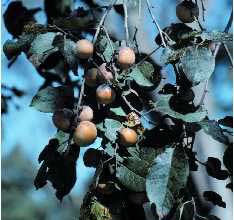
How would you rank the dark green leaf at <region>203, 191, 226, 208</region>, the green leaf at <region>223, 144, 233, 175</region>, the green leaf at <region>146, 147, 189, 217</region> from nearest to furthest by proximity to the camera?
the green leaf at <region>146, 147, 189, 217</region>, the green leaf at <region>223, 144, 233, 175</region>, the dark green leaf at <region>203, 191, 226, 208</region>

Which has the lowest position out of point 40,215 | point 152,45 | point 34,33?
point 40,215

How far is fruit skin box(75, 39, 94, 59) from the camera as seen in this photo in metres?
0.94

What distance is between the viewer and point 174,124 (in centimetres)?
97

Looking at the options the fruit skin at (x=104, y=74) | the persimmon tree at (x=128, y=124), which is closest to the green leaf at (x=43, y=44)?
the persimmon tree at (x=128, y=124)

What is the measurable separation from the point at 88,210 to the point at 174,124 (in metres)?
0.19

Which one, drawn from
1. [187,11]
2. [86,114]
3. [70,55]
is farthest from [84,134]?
[187,11]

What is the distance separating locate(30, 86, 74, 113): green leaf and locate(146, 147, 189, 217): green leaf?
0.18 m

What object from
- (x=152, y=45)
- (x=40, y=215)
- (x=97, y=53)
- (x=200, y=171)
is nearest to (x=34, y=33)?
(x=97, y=53)

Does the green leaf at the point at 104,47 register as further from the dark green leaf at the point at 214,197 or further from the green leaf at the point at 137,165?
the dark green leaf at the point at 214,197

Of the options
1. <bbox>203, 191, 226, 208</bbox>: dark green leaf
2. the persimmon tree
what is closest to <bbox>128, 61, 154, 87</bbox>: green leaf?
the persimmon tree

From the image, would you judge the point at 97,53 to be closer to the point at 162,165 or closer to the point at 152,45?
the point at 162,165

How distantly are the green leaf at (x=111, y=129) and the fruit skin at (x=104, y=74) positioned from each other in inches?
2.5

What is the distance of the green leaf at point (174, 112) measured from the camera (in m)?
0.91

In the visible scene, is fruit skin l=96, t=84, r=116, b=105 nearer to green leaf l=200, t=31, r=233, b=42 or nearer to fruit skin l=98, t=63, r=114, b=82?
fruit skin l=98, t=63, r=114, b=82
